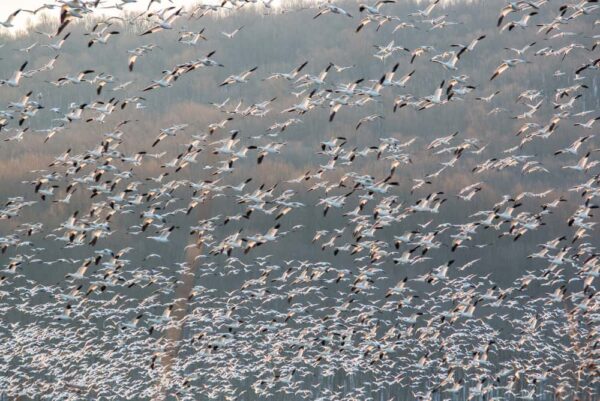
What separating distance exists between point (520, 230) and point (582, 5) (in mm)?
12341

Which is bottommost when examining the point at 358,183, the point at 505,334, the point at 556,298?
the point at 505,334

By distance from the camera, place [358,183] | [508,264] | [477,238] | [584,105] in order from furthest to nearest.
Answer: [584,105]
[477,238]
[508,264]
[358,183]

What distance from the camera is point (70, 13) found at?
91.6 feet

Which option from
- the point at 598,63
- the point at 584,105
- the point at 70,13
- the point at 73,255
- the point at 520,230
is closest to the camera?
the point at 70,13

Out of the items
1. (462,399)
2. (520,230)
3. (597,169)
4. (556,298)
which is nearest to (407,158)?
(520,230)

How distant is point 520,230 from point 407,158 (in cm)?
578

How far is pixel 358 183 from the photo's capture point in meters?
37.7

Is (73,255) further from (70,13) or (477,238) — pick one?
(70,13)

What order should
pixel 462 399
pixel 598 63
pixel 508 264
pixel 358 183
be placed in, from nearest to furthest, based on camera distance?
pixel 598 63 → pixel 358 183 → pixel 462 399 → pixel 508 264

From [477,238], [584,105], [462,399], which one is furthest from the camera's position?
[584,105]

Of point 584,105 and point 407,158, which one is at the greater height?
point 407,158

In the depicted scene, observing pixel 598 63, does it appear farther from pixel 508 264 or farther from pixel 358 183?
pixel 508 264

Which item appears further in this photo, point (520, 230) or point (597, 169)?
point (597, 169)

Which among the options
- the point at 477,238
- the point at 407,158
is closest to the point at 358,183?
the point at 407,158
